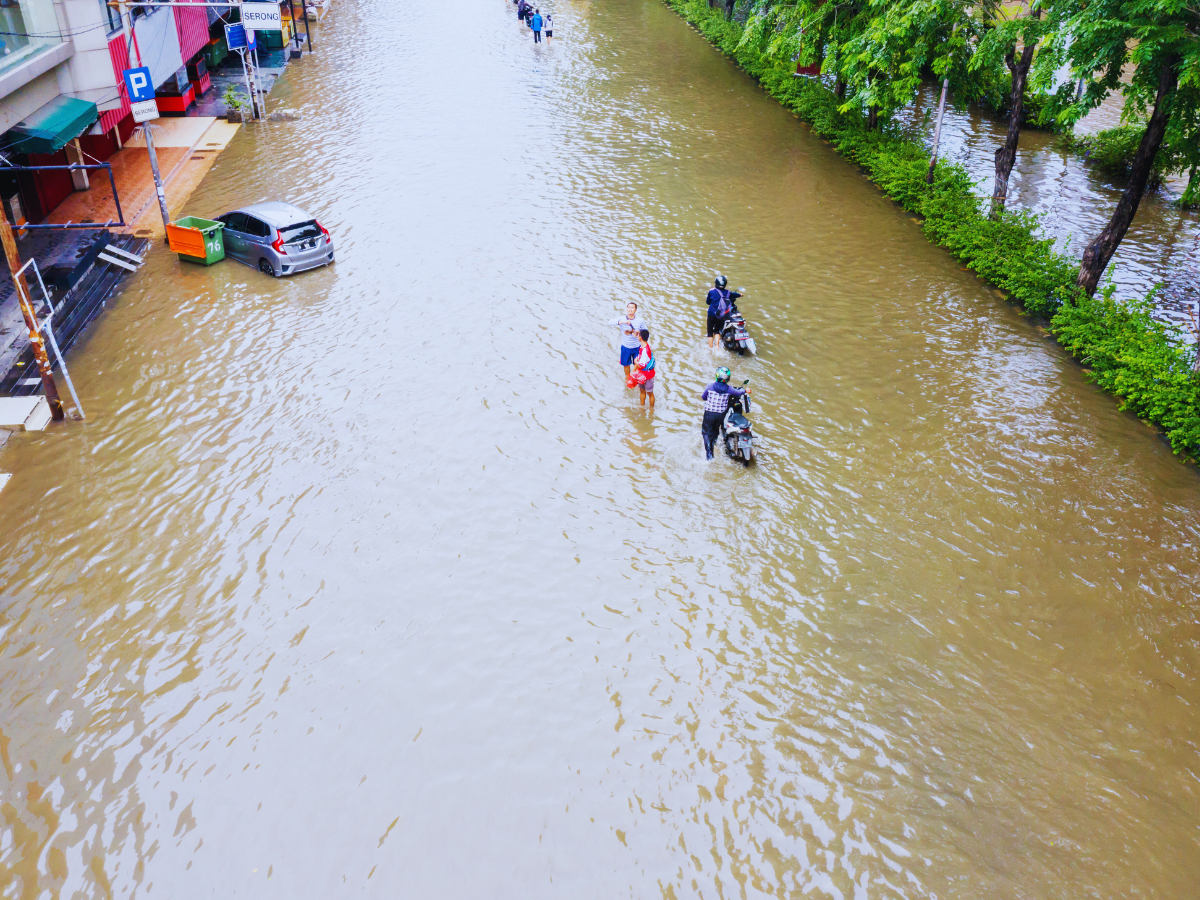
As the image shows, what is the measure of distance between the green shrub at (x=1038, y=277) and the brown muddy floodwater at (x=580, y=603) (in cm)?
63

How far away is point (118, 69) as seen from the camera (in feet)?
72.2

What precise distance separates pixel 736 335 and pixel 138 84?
49.2 feet

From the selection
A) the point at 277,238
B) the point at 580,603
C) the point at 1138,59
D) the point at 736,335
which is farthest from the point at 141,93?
the point at 1138,59

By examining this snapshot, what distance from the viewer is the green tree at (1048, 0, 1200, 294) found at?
45.6 ft

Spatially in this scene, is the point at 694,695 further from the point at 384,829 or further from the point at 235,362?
the point at 235,362

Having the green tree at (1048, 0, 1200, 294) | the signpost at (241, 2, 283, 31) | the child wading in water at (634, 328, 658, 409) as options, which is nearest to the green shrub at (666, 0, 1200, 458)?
the green tree at (1048, 0, 1200, 294)

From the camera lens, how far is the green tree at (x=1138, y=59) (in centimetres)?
1389

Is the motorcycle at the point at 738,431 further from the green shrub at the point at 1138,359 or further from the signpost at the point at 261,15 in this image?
the signpost at the point at 261,15

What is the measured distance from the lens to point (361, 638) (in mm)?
10500

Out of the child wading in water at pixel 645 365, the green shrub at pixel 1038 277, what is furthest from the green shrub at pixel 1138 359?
the child wading in water at pixel 645 365

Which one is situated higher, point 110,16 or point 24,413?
point 110,16

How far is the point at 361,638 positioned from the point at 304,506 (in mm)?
3059

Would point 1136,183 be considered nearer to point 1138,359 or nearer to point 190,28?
point 1138,359

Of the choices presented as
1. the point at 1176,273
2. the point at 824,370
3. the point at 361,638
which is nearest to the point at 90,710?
the point at 361,638
